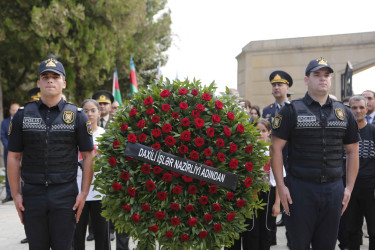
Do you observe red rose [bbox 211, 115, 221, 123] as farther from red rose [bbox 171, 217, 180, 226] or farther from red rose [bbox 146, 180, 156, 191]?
red rose [bbox 171, 217, 180, 226]

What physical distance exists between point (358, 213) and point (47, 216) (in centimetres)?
389

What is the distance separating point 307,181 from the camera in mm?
3639

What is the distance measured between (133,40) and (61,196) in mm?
16520

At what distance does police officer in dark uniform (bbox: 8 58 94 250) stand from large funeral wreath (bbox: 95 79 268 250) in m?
0.31

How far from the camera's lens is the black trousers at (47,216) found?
346cm

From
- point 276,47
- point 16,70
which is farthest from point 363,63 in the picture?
point 16,70

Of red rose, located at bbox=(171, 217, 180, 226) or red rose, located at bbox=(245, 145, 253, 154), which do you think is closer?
red rose, located at bbox=(171, 217, 180, 226)

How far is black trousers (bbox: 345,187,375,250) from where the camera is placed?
516cm

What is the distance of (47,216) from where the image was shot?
350 centimetres

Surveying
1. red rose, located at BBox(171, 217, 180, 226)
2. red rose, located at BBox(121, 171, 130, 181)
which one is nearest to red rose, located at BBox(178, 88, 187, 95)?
red rose, located at BBox(121, 171, 130, 181)

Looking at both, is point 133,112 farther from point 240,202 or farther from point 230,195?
point 240,202

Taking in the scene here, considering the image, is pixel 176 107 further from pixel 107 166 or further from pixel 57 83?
pixel 57 83

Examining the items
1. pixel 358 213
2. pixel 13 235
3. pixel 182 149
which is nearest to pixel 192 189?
pixel 182 149

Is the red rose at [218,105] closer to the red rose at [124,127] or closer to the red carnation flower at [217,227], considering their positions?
the red rose at [124,127]
